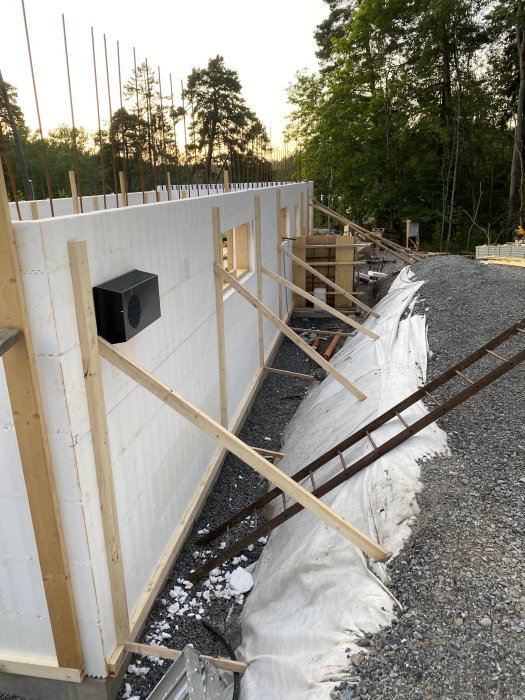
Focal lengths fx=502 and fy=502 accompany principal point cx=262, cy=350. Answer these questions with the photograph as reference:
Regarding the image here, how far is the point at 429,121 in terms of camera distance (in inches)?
989

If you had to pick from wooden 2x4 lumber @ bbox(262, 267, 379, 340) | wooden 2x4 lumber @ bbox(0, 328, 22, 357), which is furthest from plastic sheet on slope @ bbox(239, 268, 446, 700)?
wooden 2x4 lumber @ bbox(0, 328, 22, 357)

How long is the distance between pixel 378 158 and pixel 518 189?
7.51 meters

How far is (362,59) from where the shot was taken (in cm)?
2681

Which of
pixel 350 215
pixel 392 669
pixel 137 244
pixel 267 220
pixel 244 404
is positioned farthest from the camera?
pixel 350 215

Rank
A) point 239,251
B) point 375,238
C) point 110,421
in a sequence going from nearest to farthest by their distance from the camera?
1. point 110,421
2. point 239,251
3. point 375,238

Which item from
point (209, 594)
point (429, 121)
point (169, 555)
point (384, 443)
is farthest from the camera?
point (429, 121)

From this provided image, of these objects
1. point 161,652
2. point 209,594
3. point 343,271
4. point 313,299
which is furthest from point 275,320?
point 343,271

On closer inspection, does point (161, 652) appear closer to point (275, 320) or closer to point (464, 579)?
point (464, 579)

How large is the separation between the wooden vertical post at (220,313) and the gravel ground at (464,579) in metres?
3.00

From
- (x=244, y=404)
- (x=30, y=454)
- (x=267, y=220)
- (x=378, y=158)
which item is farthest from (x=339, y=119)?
(x=30, y=454)

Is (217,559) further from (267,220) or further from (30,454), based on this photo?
(267,220)

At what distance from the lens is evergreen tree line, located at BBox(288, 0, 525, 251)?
2475 cm

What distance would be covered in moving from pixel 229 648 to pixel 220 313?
4057mm

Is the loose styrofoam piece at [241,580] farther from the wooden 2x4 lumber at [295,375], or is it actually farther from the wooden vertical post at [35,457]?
the wooden 2x4 lumber at [295,375]
